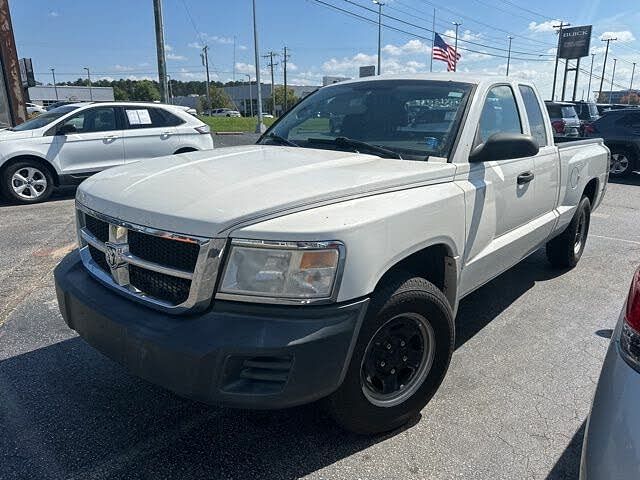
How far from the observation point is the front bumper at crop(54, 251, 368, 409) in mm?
1919

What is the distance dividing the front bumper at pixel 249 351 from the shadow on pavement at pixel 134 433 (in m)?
0.55

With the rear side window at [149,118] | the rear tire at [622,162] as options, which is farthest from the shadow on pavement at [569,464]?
the rear tire at [622,162]

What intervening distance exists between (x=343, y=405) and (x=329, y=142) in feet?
5.67

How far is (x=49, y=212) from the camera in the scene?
308 inches

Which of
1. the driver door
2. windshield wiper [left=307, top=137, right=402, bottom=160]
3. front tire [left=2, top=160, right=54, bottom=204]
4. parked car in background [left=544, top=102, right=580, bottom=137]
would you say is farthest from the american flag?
windshield wiper [left=307, top=137, right=402, bottom=160]

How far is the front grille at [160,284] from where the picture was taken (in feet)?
6.89

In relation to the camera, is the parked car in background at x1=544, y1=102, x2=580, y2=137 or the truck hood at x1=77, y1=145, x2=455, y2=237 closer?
the truck hood at x1=77, y1=145, x2=455, y2=237

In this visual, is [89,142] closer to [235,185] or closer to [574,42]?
[235,185]

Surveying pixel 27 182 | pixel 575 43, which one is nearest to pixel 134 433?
pixel 27 182

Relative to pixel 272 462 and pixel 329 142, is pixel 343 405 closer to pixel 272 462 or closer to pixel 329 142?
pixel 272 462

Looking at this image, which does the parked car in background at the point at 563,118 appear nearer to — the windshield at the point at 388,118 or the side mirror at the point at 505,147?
the windshield at the point at 388,118

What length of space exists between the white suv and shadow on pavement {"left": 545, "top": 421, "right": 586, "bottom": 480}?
8408 millimetres

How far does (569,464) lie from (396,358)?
0.94m

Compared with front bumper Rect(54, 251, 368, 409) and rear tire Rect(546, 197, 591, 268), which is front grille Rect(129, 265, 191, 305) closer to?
front bumper Rect(54, 251, 368, 409)
